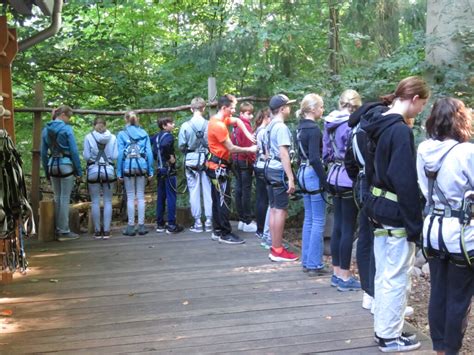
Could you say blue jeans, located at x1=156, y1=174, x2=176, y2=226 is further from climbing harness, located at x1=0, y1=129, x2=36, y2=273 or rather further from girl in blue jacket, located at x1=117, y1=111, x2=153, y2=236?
climbing harness, located at x1=0, y1=129, x2=36, y2=273

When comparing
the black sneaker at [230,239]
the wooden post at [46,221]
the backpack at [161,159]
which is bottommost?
the black sneaker at [230,239]

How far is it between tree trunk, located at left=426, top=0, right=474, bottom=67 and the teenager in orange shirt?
9.49 ft

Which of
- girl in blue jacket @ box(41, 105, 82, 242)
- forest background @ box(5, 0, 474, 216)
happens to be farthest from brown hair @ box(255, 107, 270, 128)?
girl in blue jacket @ box(41, 105, 82, 242)

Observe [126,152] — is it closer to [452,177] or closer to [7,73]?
[7,73]

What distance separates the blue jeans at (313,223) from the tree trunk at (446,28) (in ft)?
10.6

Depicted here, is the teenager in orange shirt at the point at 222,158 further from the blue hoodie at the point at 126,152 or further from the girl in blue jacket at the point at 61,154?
the girl in blue jacket at the point at 61,154

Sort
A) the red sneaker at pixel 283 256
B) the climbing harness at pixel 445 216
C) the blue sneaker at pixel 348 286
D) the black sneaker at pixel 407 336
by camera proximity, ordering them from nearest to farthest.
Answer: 1. the climbing harness at pixel 445 216
2. the black sneaker at pixel 407 336
3. the blue sneaker at pixel 348 286
4. the red sneaker at pixel 283 256

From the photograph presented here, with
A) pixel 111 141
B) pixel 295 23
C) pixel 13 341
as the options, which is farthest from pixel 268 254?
pixel 295 23

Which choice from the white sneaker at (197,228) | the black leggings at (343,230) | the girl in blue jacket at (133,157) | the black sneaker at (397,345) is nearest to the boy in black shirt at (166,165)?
the girl in blue jacket at (133,157)

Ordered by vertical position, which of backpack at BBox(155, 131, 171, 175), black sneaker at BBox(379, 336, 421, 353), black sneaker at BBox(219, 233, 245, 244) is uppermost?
backpack at BBox(155, 131, 171, 175)

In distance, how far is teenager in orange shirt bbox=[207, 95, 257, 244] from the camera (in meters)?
6.41

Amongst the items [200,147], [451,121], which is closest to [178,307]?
[451,121]

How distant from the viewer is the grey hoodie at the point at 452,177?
2.91 m

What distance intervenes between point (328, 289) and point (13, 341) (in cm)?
273
